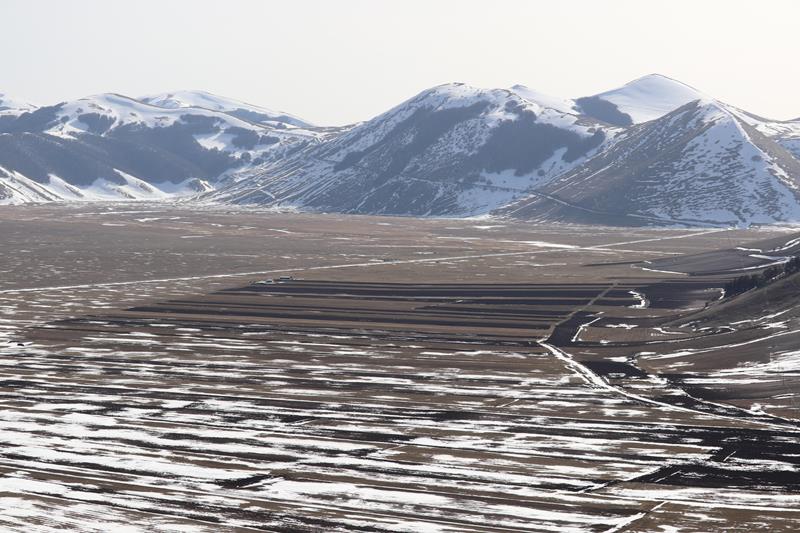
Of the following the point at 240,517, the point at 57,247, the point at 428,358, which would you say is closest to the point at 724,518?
the point at 240,517

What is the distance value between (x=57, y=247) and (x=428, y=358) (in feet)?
337

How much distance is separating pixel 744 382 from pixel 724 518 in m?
25.1

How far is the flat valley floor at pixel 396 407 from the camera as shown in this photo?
1479 inches

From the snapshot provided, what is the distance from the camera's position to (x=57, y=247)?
527ft

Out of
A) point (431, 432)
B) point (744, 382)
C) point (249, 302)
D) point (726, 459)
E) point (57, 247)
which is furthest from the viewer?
point (57, 247)

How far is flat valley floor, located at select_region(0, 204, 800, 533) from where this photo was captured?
37.6 metres

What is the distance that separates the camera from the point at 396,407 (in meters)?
54.2

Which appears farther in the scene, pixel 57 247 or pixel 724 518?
pixel 57 247

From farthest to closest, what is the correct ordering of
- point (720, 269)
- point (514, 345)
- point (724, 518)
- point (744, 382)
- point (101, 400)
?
point (720, 269) < point (514, 345) < point (744, 382) < point (101, 400) < point (724, 518)

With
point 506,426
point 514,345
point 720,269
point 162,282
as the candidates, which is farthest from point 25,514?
point 720,269

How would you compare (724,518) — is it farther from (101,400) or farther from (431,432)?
(101,400)

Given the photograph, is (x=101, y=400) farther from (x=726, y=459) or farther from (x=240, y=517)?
(x=726, y=459)

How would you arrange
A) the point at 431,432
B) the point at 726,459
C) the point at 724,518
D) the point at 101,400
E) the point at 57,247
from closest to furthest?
the point at 724,518, the point at 726,459, the point at 431,432, the point at 101,400, the point at 57,247

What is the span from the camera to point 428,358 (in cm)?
6969
